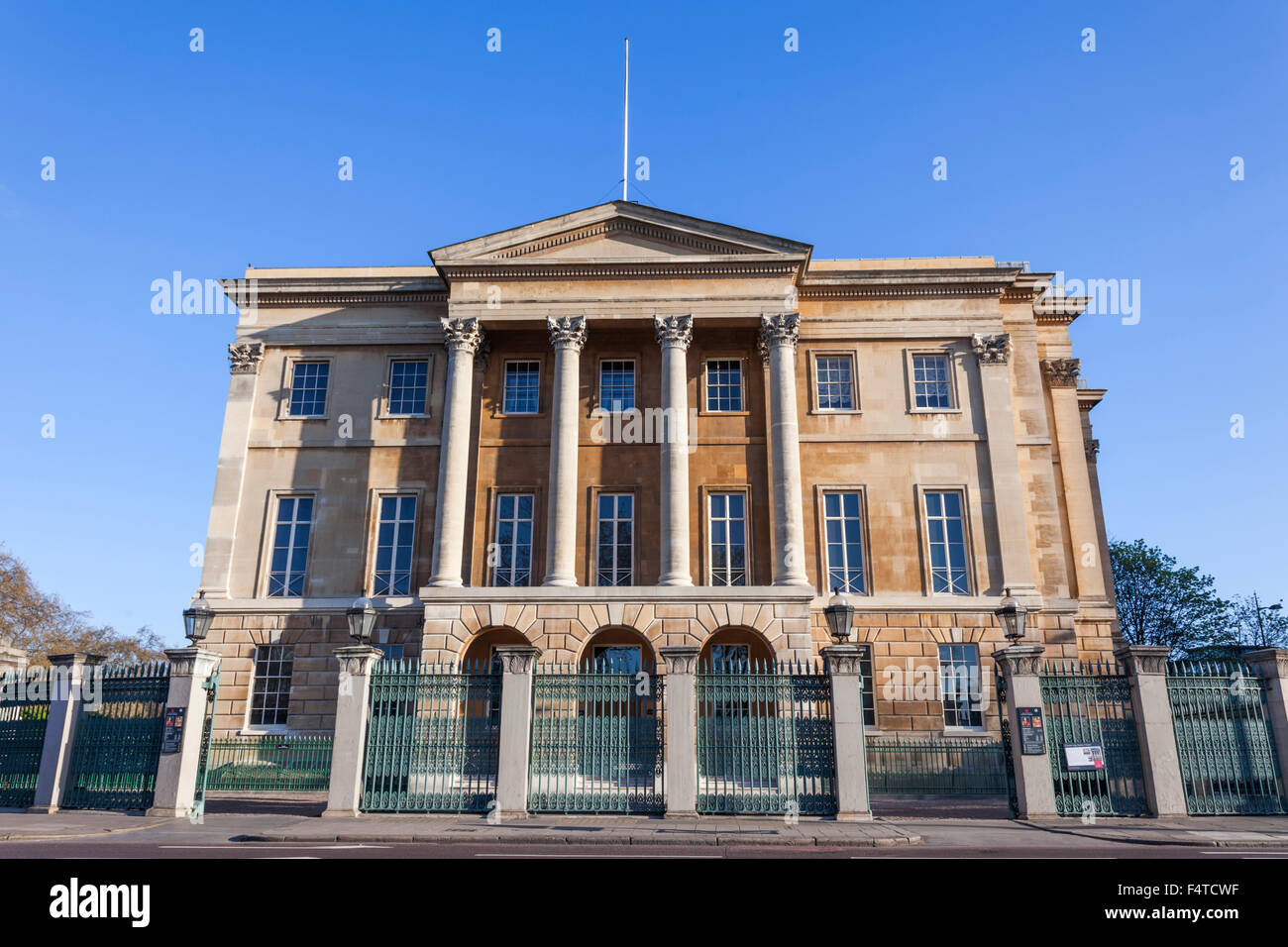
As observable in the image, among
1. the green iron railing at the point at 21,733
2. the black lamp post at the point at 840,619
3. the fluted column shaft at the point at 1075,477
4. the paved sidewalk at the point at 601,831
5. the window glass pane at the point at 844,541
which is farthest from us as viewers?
the fluted column shaft at the point at 1075,477

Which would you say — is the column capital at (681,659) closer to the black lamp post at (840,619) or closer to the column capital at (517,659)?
the column capital at (517,659)

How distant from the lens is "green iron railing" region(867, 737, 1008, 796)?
22406 millimetres

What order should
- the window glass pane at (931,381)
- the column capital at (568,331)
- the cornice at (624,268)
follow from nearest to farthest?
the column capital at (568,331), the cornice at (624,268), the window glass pane at (931,381)

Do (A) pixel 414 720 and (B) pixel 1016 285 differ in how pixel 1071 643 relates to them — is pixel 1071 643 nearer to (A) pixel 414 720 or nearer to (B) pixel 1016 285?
(B) pixel 1016 285

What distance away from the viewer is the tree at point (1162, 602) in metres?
53.5

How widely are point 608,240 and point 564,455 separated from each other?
7.64 meters

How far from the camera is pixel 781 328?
2808cm

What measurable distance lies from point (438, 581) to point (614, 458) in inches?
271

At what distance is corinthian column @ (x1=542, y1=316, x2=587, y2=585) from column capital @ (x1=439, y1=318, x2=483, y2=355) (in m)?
2.46

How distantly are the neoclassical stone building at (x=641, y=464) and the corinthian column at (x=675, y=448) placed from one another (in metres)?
0.11

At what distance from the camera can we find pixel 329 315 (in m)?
31.0

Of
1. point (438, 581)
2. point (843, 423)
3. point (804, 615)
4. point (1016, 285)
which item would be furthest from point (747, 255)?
point (438, 581)

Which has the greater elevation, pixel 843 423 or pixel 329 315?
pixel 329 315

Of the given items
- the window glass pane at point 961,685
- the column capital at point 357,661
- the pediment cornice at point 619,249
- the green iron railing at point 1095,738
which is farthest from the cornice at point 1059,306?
the column capital at point 357,661
